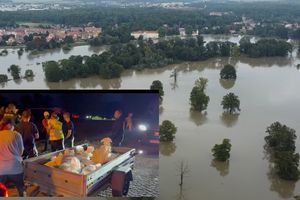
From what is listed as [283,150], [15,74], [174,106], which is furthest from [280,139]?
[15,74]

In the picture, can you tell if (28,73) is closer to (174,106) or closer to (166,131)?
(174,106)

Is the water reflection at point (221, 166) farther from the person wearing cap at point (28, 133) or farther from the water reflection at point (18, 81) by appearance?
the water reflection at point (18, 81)

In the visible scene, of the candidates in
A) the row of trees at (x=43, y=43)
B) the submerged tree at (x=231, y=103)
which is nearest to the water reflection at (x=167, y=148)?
the submerged tree at (x=231, y=103)

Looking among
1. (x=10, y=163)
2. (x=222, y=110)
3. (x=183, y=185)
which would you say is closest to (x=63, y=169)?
(x=10, y=163)

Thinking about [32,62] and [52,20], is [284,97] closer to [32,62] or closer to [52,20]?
[32,62]

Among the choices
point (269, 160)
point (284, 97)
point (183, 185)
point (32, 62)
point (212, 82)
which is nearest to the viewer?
point (183, 185)

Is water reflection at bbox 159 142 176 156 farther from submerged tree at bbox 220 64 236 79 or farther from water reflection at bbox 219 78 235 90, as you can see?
submerged tree at bbox 220 64 236 79
